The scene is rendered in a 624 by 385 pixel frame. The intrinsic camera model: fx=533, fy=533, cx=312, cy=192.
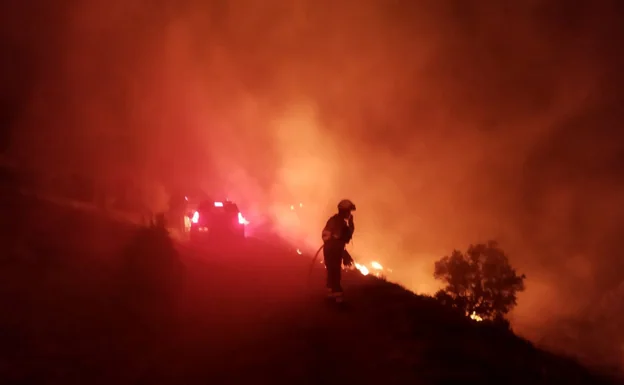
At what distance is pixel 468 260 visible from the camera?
3825cm

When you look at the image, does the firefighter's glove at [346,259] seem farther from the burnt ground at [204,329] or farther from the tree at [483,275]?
the tree at [483,275]

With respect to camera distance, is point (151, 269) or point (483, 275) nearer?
point (151, 269)

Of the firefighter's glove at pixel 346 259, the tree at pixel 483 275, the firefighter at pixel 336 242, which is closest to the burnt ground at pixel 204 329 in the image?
the firefighter at pixel 336 242

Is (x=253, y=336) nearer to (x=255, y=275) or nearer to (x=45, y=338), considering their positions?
(x=45, y=338)

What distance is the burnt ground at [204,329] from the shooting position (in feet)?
23.3

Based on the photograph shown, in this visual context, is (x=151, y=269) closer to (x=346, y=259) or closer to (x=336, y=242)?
(x=336, y=242)

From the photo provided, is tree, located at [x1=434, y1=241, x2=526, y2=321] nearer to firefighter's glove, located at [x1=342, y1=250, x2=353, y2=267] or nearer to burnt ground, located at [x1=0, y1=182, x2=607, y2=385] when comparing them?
firefighter's glove, located at [x1=342, y1=250, x2=353, y2=267]

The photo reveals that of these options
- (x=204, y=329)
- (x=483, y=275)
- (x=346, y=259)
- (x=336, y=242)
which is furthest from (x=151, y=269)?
(x=483, y=275)

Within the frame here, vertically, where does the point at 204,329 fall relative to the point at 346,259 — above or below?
below

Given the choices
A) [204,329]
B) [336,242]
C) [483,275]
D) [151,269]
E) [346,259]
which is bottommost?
[204,329]

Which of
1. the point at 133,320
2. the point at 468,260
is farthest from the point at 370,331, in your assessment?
the point at 468,260

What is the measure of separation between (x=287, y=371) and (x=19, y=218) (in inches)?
367

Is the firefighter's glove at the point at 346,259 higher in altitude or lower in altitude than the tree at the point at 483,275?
lower

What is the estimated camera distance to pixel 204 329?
9023 mm
